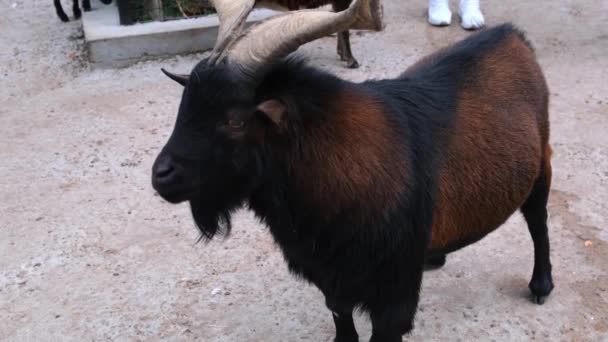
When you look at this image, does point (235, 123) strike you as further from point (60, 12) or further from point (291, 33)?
point (60, 12)

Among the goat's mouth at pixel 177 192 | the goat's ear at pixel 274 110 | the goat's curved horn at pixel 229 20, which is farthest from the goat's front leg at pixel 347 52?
the goat's mouth at pixel 177 192

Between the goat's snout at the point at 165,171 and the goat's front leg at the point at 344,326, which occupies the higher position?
the goat's snout at the point at 165,171

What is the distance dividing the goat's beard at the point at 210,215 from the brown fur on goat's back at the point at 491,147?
82 centimetres

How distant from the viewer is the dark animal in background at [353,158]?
7.24ft

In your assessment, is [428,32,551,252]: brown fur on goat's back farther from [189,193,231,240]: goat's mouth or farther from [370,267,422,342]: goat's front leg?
[189,193,231,240]: goat's mouth

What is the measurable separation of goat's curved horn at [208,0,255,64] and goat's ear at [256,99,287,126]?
22 cm

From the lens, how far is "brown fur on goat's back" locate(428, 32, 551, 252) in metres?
2.74

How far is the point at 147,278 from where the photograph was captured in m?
3.79

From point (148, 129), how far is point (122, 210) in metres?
1.08

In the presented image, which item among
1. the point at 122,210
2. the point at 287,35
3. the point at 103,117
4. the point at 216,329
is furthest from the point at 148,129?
the point at 287,35

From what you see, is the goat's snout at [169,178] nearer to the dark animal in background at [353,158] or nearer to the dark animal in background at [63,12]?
the dark animal in background at [353,158]

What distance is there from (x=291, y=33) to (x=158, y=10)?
16.9ft

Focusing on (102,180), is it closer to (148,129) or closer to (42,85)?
(148,129)

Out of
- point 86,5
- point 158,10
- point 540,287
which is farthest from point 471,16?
point 540,287
